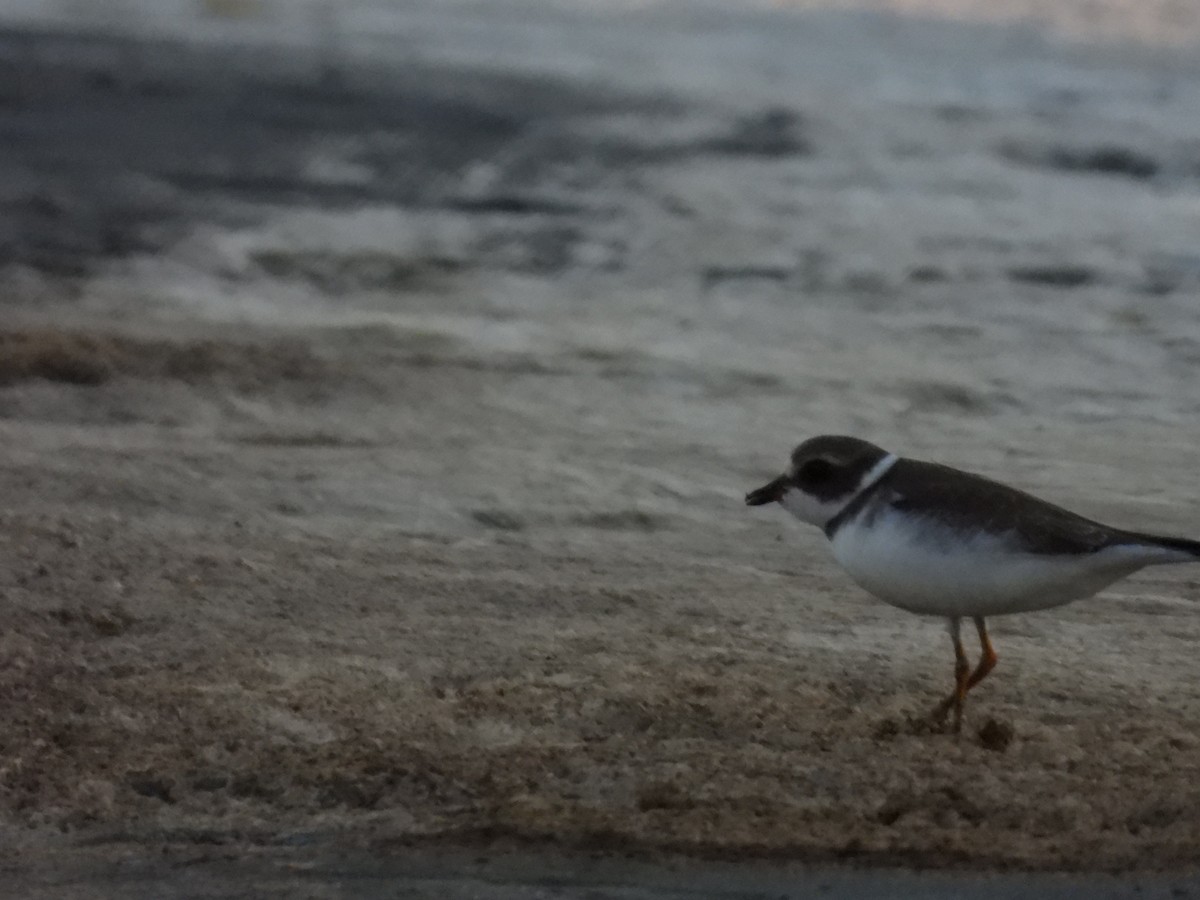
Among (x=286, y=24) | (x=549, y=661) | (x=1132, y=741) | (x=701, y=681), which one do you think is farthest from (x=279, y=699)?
(x=286, y=24)

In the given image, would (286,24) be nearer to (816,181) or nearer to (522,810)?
(816,181)

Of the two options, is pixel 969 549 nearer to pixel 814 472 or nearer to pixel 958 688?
pixel 958 688

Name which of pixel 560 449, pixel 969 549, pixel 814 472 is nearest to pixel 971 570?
pixel 969 549

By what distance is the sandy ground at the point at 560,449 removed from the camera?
314cm

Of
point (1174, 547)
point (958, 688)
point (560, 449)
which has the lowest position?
point (560, 449)

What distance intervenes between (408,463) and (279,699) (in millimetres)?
2524

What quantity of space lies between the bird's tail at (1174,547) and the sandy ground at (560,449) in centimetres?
43

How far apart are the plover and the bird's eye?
0.08 m

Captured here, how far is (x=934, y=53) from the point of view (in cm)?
1809

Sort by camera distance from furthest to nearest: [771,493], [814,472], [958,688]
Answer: [771,493]
[814,472]
[958,688]

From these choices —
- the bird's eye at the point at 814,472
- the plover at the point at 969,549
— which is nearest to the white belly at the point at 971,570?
the plover at the point at 969,549

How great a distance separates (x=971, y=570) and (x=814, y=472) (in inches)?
18.0

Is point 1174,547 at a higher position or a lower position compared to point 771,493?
higher

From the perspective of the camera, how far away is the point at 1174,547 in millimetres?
3070
